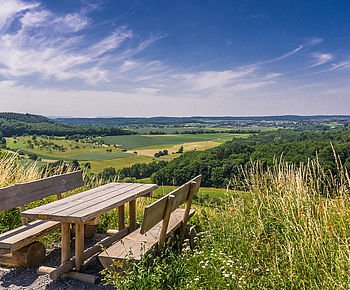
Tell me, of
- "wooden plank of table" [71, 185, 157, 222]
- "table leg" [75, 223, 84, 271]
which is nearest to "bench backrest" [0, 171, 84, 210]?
"table leg" [75, 223, 84, 271]

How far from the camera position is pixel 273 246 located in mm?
3137

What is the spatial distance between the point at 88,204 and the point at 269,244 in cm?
189

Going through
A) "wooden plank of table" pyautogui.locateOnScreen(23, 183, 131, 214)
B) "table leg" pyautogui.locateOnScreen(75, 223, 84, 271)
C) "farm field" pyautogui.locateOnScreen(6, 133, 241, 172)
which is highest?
"wooden plank of table" pyautogui.locateOnScreen(23, 183, 131, 214)

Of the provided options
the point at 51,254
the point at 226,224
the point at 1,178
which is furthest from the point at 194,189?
the point at 1,178

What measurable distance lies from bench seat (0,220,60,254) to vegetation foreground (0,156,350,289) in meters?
1.01

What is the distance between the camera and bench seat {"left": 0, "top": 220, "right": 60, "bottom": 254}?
332 centimetres

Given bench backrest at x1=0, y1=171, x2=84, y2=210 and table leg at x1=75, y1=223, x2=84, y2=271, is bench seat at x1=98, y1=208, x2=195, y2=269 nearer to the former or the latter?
table leg at x1=75, y1=223, x2=84, y2=271

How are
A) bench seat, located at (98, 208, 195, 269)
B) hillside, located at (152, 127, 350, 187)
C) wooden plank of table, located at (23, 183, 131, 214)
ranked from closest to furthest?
bench seat, located at (98, 208, 195, 269)
wooden plank of table, located at (23, 183, 131, 214)
hillside, located at (152, 127, 350, 187)

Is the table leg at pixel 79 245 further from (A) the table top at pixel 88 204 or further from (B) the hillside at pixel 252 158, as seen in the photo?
(B) the hillside at pixel 252 158

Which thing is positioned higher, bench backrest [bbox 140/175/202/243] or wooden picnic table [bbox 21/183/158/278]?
bench backrest [bbox 140/175/202/243]

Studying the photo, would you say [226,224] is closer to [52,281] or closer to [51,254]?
[52,281]

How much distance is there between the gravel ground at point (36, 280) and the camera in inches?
130

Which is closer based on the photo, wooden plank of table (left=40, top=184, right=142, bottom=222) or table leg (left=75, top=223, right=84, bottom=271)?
wooden plank of table (left=40, top=184, right=142, bottom=222)

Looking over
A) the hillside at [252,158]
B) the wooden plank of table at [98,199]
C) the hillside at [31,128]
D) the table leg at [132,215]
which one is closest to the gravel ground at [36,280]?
the wooden plank of table at [98,199]
